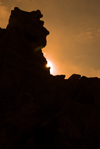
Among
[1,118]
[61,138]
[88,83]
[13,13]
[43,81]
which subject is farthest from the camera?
[13,13]

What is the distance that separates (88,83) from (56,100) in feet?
22.9

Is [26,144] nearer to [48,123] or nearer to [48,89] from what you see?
[48,123]

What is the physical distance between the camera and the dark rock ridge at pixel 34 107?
9367 mm

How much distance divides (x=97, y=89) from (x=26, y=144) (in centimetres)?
1376

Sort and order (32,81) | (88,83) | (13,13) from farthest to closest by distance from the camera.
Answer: (13,13)
(88,83)
(32,81)

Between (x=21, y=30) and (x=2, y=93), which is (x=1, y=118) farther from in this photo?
(x=21, y=30)

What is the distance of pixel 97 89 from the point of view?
18406 mm

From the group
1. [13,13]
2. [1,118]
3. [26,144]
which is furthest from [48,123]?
[13,13]

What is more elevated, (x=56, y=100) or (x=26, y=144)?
(x=56, y=100)

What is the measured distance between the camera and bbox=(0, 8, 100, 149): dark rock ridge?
9367mm

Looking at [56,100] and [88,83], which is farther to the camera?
[88,83]

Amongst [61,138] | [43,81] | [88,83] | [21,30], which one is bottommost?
[61,138]

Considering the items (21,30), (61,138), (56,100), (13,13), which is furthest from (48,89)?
(13,13)

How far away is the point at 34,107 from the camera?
10.6 metres
